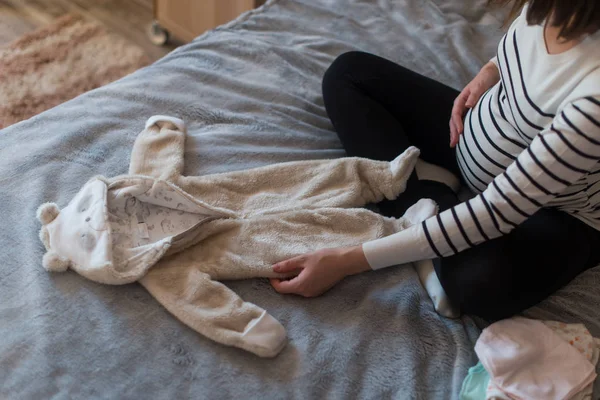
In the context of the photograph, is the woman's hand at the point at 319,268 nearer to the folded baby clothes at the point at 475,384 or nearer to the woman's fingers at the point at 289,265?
the woman's fingers at the point at 289,265

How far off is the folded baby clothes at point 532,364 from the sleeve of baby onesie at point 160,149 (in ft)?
1.93

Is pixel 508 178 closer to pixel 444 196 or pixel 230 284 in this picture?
pixel 444 196

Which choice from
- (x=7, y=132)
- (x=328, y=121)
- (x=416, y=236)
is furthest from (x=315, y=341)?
(x=7, y=132)

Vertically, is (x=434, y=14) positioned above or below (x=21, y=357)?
above

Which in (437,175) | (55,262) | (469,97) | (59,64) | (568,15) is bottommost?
(59,64)

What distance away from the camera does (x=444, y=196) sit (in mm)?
1045

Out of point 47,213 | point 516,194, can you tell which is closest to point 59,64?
point 47,213

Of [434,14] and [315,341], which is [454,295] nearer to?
[315,341]

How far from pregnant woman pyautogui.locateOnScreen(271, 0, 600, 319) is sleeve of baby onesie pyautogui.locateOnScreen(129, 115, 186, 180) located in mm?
281

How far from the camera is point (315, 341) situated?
86 centimetres

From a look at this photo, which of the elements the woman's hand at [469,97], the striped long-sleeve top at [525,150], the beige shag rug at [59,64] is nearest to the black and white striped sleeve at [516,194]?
the striped long-sleeve top at [525,150]

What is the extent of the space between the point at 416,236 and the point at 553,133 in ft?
0.80

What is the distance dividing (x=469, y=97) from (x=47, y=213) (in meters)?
0.76

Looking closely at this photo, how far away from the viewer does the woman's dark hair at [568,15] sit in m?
0.75
